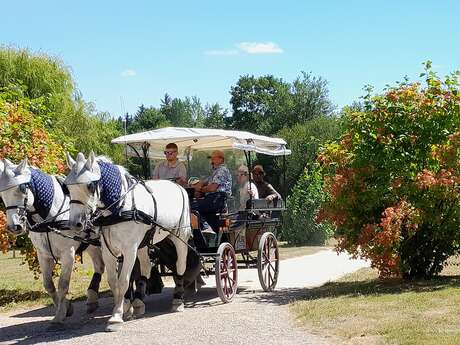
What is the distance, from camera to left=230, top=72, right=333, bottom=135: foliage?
191 ft

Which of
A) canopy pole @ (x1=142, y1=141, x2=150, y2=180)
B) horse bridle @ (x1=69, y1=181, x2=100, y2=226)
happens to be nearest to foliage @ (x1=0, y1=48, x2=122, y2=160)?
canopy pole @ (x1=142, y1=141, x2=150, y2=180)

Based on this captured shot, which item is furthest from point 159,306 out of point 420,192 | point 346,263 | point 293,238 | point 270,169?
point 270,169

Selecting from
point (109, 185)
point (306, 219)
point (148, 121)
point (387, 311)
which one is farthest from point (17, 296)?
point (148, 121)

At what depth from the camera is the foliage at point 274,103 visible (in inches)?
2290

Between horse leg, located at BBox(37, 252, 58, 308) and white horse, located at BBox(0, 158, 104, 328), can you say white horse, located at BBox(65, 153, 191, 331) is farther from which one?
horse leg, located at BBox(37, 252, 58, 308)

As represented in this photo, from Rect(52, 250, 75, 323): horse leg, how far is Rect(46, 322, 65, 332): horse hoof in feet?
0.18

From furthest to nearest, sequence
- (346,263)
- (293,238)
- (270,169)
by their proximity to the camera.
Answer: (270,169) < (293,238) < (346,263)

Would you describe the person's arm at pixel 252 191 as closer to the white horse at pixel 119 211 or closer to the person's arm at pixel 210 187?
the person's arm at pixel 210 187

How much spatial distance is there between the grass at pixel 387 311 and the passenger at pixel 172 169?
2753 millimetres

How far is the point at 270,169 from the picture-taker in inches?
1759

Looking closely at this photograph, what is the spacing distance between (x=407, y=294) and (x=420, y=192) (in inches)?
80.0

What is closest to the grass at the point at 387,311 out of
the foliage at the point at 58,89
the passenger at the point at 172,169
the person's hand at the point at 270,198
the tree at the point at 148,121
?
the person's hand at the point at 270,198

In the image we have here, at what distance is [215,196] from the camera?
11.0 m

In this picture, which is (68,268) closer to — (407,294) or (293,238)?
(407,294)
